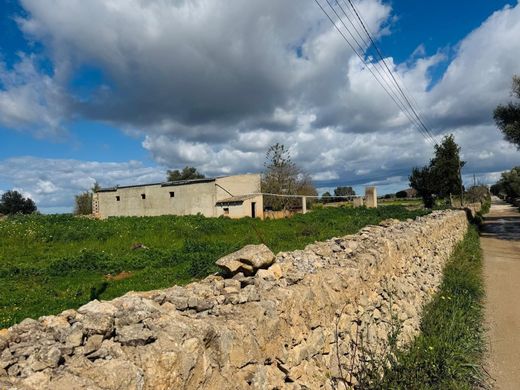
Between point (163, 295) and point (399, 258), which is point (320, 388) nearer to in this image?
point (163, 295)

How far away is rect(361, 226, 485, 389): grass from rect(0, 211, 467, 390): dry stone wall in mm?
413

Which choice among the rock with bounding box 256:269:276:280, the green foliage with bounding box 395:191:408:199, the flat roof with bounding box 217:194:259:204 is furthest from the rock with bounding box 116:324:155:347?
the green foliage with bounding box 395:191:408:199

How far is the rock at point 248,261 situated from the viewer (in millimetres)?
A: 4648

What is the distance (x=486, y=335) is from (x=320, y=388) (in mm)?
4942

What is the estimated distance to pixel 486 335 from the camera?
7473 millimetres

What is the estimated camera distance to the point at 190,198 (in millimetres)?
30484

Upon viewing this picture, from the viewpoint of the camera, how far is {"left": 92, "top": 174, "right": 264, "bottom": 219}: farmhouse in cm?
2936

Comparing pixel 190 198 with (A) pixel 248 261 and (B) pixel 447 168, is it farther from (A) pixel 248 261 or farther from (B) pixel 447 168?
(A) pixel 248 261

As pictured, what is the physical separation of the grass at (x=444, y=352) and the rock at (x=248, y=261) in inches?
75.3

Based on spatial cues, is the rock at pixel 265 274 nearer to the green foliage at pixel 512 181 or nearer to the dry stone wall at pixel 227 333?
the dry stone wall at pixel 227 333

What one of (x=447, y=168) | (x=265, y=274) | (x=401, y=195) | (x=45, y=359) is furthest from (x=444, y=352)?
(x=401, y=195)

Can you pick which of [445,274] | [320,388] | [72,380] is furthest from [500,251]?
[72,380]

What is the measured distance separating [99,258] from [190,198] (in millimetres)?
19022

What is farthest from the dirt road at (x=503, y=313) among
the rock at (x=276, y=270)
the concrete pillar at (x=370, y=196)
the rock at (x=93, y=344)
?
the concrete pillar at (x=370, y=196)
